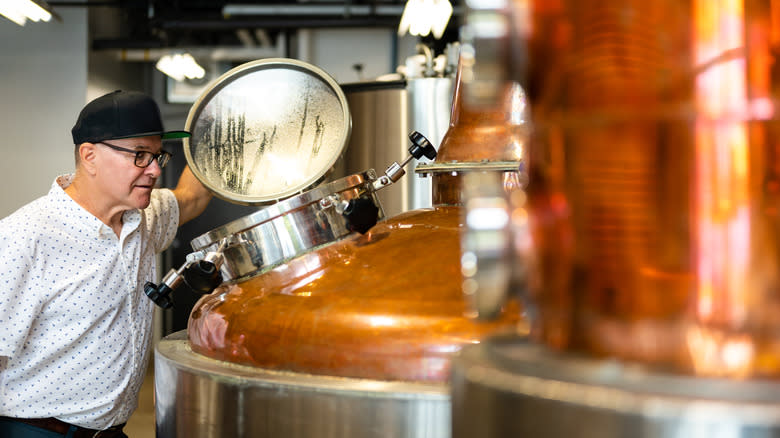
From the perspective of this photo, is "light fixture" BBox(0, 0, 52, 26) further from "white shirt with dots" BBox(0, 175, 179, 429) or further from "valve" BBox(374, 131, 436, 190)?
"valve" BBox(374, 131, 436, 190)

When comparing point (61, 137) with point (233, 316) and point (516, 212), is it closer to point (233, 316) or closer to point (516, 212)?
point (233, 316)

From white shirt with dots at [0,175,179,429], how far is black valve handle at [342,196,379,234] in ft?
3.09

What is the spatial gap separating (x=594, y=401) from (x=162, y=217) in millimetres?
2012

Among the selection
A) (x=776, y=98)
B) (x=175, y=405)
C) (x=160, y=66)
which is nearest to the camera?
(x=776, y=98)

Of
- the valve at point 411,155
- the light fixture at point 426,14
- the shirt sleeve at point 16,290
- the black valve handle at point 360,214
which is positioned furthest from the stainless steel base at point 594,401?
the light fixture at point 426,14

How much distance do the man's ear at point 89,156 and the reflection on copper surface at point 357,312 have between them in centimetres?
88

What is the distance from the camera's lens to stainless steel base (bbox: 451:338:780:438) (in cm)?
42

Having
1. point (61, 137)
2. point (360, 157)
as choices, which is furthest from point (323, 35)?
point (360, 157)

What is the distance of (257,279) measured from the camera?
1305 mm

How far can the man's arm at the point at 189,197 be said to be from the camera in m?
2.41

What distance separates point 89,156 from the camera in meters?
2.06

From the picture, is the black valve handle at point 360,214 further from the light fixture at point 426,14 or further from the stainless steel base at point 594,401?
the light fixture at point 426,14

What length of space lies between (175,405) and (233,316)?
155 millimetres

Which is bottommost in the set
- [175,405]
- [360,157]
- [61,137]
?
[175,405]
